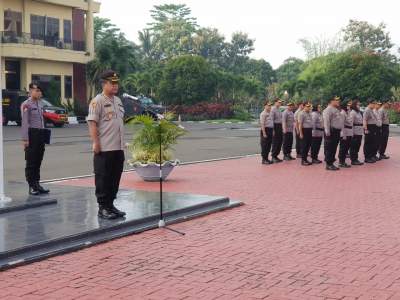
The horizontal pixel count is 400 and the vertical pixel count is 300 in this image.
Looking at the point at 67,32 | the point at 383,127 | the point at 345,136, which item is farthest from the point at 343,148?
the point at 67,32

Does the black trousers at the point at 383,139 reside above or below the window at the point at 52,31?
below

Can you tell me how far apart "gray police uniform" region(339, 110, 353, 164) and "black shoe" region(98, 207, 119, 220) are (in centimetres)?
923

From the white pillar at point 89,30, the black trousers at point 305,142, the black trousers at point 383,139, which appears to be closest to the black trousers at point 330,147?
the black trousers at point 305,142

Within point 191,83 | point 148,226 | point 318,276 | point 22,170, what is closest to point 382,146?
point 22,170

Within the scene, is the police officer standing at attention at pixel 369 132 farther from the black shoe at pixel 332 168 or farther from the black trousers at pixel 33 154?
the black trousers at pixel 33 154

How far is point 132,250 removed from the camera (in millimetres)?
7008

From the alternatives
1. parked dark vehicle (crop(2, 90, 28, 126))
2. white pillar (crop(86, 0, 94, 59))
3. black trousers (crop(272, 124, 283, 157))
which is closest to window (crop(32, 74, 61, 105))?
white pillar (crop(86, 0, 94, 59))

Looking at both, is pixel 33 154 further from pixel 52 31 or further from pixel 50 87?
pixel 52 31

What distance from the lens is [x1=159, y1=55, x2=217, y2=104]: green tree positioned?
50.9 meters

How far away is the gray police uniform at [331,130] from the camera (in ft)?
50.5

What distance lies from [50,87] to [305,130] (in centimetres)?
2987

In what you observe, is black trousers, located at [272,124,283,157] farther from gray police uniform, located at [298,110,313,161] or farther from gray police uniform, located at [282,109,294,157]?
gray police uniform, located at [298,110,313,161]

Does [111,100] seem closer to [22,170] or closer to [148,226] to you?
[148,226]

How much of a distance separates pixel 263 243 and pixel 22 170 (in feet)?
29.1
